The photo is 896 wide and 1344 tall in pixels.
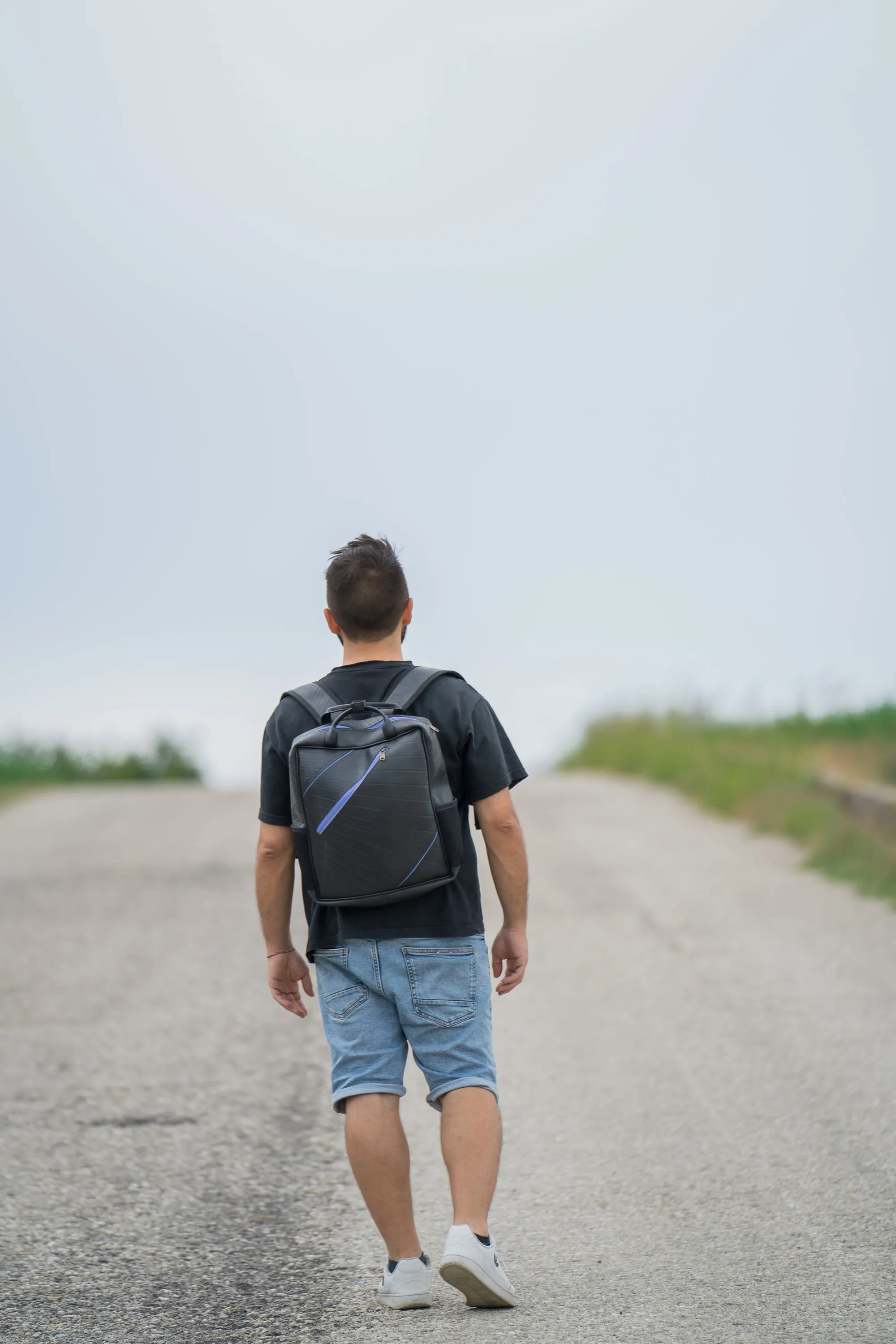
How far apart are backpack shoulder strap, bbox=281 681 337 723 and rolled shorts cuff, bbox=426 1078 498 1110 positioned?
0.98 metres

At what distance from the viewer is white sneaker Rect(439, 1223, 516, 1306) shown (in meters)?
3.24

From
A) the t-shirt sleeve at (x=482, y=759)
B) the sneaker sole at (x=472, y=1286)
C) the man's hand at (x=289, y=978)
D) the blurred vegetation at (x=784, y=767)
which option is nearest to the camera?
the sneaker sole at (x=472, y=1286)

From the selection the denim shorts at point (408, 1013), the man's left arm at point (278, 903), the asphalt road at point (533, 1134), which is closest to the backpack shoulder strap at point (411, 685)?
the man's left arm at point (278, 903)

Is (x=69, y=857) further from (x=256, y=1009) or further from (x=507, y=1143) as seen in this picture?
(x=507, y=1143)

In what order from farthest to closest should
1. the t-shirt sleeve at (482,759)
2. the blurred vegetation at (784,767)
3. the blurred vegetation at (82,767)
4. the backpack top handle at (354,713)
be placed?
1. the blurred vegetation at (82,767)
2. the blurred vegetation at (784,767)
3. the t-shirt sleeve at (482,759)
4. the backpack top handle at (354,713)

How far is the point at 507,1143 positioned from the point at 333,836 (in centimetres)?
211

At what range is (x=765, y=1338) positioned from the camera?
314 cm

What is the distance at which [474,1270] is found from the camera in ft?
10.6

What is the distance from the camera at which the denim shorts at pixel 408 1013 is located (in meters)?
3.40

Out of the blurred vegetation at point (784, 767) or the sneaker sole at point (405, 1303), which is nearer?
the sneaker sole at point (405, 1303)

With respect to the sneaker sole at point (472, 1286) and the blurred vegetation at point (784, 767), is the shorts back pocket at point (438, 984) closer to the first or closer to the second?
the sneaker sole at point (472, 1286)

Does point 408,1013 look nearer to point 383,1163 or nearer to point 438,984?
point 438,984

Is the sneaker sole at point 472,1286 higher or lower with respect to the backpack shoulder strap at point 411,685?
lower

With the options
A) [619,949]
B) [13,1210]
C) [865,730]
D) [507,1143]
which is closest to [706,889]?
[619,949]
